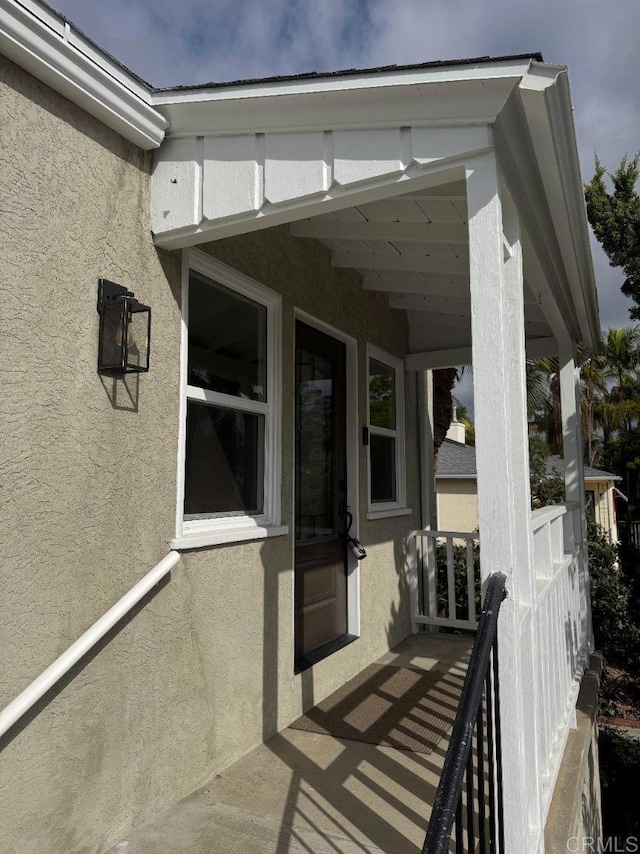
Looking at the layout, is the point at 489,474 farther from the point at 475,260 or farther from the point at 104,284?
the point at 104,284

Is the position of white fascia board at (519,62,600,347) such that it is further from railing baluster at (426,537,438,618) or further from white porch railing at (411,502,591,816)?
railing baluster at (426,537,438,618)

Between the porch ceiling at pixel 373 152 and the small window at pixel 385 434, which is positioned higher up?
the porch ceiling at pixel 373 152

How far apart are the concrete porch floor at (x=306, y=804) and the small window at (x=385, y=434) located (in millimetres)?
2070

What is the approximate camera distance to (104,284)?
7.81 feet

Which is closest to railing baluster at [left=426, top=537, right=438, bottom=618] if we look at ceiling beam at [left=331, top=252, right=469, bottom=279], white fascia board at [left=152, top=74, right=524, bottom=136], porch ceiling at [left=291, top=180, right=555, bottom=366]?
porch ceiling at [left=291, top=180, right=555, bottom=366]

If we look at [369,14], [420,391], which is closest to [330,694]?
[420,391]

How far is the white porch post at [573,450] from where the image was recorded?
16.2ft

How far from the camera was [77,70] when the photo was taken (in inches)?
86.3

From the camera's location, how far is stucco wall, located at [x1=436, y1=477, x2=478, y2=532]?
17.2 meters

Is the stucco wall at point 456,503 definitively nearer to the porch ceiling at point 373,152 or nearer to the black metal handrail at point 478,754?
the porch ceiling at point 373,152

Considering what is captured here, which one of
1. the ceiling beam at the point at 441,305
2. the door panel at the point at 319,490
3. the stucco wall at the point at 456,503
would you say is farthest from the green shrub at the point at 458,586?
the stucco wall at the point at 456,503

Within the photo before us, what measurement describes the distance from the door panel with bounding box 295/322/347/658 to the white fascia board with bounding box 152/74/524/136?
1.68m

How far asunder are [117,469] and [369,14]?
6560 millimetres

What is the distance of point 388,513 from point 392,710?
177cm
